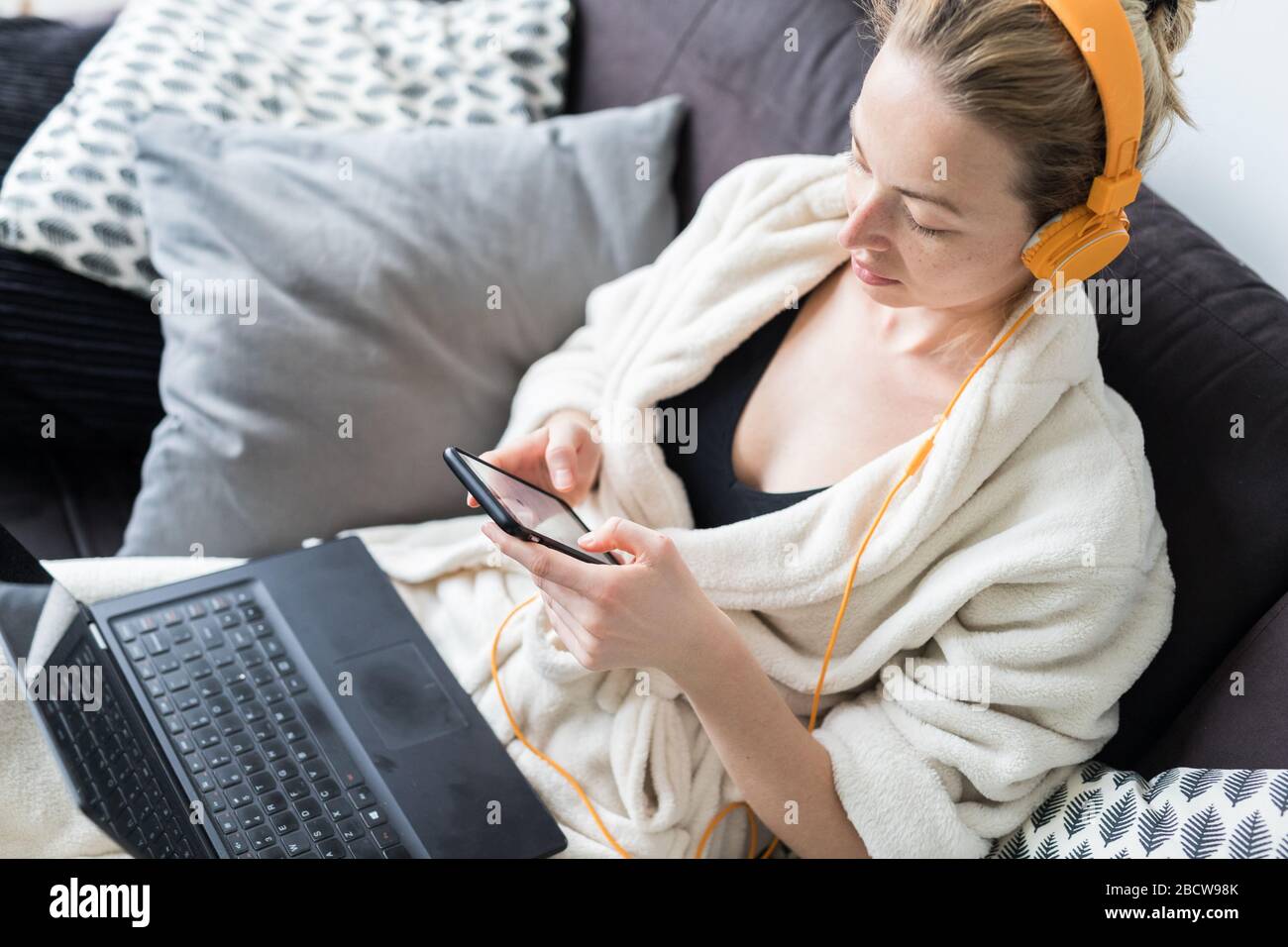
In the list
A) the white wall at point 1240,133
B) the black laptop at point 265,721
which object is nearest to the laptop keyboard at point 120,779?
the black laptop at point 265,721

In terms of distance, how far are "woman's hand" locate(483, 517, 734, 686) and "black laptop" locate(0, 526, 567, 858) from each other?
219mm

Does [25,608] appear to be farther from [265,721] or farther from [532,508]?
[532,508]

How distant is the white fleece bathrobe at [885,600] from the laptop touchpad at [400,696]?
0.12 feet

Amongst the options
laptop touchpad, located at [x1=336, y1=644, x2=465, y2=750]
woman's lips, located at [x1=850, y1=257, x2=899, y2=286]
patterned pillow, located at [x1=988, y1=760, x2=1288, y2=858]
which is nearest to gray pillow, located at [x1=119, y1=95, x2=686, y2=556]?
laptop touchpad, located at [x1=336, y1=644, x2=465, y2=750]

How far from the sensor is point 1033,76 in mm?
892

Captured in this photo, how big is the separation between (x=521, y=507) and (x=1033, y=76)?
0.52m

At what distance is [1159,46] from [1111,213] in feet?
0.44

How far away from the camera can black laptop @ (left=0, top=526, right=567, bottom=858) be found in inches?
38.4

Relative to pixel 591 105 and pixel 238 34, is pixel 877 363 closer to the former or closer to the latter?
pixel 591 105

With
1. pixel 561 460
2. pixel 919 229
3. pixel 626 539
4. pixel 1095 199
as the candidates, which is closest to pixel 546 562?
pixel 626 539

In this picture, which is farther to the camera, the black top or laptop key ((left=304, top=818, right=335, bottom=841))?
the black top

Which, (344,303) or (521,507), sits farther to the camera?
(344,303)

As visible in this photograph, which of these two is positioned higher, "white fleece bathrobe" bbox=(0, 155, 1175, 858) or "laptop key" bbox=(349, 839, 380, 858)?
"white fleece bathrobe" bbox=(0, 155, 1175, 858)

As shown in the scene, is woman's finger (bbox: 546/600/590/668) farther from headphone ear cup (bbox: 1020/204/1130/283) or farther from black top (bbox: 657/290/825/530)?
headphone ear cup (bbox: 1020/204/1130/283)
